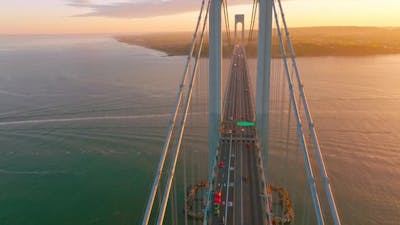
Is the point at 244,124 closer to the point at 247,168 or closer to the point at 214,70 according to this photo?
the point at 214,70

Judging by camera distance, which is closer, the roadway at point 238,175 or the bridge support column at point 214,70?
the roadway at point 238,175

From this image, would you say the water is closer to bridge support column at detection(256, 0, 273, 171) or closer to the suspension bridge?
the suspension bridge

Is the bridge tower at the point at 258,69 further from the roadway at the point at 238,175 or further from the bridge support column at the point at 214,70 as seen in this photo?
the roadway at the point at 238,175

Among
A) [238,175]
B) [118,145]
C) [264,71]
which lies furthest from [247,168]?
[118,145]

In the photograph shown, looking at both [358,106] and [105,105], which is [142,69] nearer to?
[105,105]

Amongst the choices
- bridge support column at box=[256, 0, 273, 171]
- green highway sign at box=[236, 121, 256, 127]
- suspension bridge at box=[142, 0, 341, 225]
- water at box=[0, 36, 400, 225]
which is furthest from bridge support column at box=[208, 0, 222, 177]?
water at box=[0, 36, 400, 225]

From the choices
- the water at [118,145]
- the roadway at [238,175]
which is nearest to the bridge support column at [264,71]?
the roadway at [238,175]
